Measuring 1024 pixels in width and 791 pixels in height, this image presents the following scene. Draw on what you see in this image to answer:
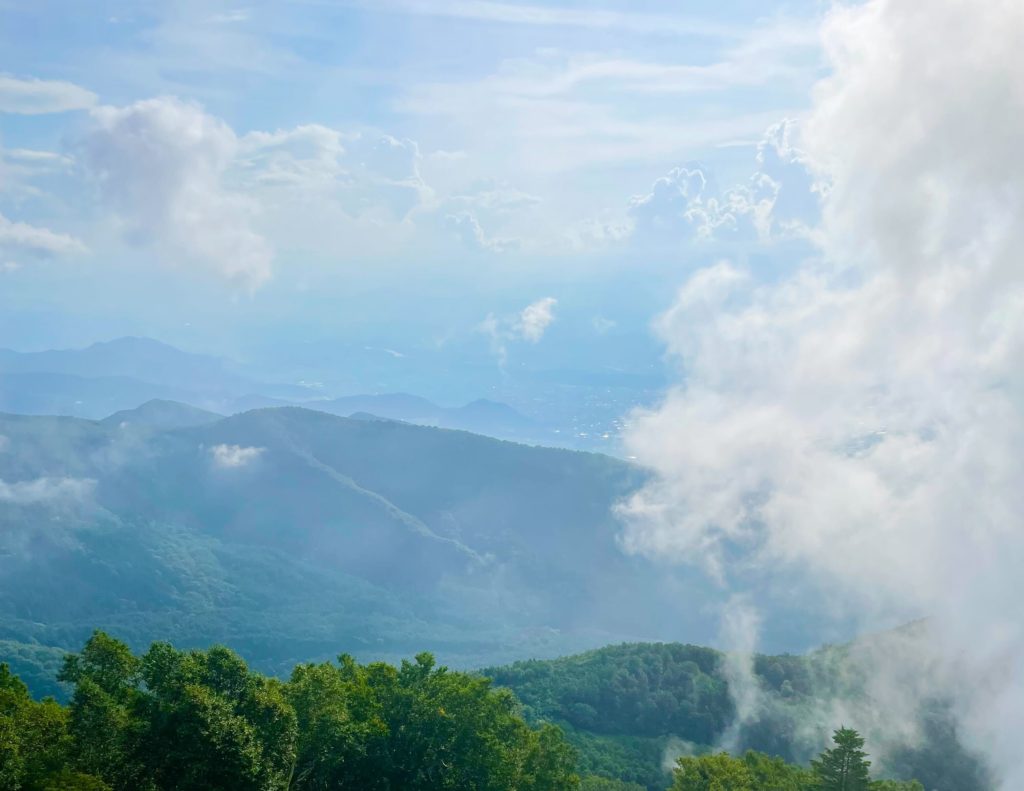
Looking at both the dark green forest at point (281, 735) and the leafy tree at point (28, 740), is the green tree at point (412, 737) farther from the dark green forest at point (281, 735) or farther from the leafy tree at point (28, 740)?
the leafy tree at point (28, 740)

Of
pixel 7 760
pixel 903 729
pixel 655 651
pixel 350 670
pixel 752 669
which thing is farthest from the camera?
pixel 655 651

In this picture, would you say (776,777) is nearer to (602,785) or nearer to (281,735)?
(602,785)

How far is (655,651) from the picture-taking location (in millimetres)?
192625

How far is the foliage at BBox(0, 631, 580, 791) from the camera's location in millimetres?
51000

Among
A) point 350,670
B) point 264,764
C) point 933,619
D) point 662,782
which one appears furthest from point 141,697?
point 933,619

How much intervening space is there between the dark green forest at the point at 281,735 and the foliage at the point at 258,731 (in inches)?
3.1

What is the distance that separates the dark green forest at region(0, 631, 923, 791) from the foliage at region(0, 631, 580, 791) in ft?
0.26

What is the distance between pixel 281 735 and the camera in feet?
179

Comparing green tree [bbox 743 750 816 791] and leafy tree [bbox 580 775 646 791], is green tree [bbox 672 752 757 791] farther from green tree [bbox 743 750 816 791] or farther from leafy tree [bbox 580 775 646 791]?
leafy tree [bbox 580 775 646 791]

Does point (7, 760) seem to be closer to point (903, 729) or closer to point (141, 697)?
point (141, 697)

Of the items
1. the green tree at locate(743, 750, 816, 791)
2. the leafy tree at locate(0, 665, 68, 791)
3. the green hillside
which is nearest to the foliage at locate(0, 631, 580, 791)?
the leafy tree at locate(0, 665, 68, 791)

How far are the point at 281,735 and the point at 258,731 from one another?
1.37 meters

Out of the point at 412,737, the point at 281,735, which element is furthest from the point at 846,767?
the point at 281,735

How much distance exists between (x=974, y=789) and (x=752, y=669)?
158 feet
